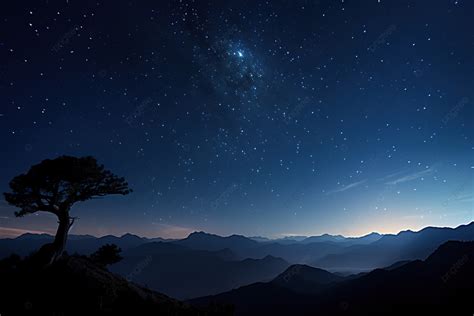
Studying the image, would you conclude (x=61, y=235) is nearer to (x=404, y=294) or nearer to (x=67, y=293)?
(x=67, y=293)

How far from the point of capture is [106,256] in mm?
22219

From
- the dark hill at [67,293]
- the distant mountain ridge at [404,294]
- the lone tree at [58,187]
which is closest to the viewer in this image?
the dark hill at [67,293]

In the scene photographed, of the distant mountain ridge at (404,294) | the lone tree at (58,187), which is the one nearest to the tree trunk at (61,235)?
the lone tree at (58,187)

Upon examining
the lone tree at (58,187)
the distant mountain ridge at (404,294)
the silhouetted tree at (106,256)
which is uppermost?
the lone tree at (58,187)

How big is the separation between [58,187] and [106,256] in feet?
24.4

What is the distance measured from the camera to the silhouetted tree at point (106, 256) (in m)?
21.7

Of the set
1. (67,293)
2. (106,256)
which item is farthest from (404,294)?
(67,293)

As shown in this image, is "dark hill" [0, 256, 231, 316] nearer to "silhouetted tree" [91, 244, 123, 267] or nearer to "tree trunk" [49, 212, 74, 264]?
"tree trunk" [49, 212, 74, 264]

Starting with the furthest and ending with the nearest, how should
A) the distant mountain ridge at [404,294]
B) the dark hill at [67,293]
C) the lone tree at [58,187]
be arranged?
1. the distant mountain ridge at [404,294]
2. the lone tree at [58,187]
3. the dark hill at [67,293]

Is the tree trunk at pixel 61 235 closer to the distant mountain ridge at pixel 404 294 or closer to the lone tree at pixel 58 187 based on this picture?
the lone tree at pixel 58 187

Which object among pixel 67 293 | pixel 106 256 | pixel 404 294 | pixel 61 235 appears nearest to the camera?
pixel 67 293

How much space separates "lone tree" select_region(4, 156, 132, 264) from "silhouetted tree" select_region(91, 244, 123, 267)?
3.48 metres

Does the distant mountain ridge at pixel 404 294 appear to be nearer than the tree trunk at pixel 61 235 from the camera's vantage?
No

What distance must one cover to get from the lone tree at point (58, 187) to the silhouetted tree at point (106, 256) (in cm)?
348
